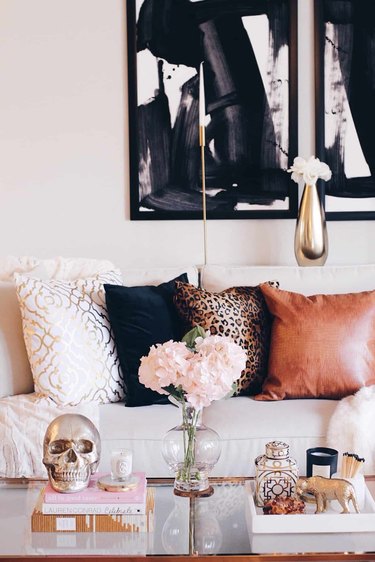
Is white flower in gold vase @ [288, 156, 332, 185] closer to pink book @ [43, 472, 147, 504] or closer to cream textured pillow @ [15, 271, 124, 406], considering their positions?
cream textured pillow @ [15, 271, 124, 406]

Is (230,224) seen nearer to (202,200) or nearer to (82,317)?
(202,200)

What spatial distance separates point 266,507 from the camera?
1872 mm

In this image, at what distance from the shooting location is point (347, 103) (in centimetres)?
367

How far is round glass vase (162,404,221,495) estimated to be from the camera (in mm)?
2023

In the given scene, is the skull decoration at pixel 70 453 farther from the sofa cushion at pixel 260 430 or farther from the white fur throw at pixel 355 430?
the white fur throw at pixel 355 430

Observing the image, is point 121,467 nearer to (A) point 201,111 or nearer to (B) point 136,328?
(B) point 136,328

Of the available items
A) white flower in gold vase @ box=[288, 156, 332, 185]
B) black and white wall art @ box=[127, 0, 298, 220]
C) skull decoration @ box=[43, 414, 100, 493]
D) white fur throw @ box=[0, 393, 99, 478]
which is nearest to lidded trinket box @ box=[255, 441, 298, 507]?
skull decoration @ box=[43, 414, 100, 493]

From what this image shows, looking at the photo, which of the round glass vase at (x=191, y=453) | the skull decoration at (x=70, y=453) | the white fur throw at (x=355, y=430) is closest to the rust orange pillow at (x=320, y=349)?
the white fur throw at (x=355, y=430)

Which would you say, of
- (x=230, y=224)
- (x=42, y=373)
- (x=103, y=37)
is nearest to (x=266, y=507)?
(x=42, y=373)

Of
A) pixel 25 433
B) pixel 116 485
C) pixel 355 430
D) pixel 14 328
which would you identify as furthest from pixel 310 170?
pixel 116 485

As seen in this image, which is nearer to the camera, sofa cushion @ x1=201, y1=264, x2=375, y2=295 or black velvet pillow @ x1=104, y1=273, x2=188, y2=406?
black velvet pillow @ x1=104, y1=273, x2=188, y2=406

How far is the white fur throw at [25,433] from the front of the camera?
247 cm

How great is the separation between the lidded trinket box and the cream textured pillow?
37.8 inches

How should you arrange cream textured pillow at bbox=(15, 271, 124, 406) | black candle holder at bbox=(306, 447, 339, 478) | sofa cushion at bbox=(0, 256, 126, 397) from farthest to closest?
sofa cushion at bbox=(0, 256, 126, 397), cream textured pillow at bbox=(15, 271, 124, 406), black candle holder at bbox=(306, 447, 339, 478)
